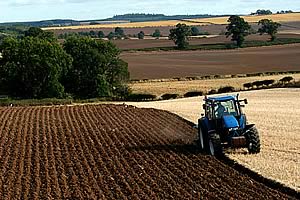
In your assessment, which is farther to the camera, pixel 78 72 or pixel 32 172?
pixel 78 72

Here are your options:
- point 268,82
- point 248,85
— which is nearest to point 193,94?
point 248,85

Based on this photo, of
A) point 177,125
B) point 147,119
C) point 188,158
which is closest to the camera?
point 188,158

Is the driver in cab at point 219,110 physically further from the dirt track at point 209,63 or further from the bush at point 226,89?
the dirt track at point 209,63

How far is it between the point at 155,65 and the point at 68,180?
6229cm

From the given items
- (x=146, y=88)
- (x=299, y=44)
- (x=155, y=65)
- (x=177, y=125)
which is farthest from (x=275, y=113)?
(x=299, y=44)

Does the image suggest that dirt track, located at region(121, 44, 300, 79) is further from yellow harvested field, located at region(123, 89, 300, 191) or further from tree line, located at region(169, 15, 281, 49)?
yellow harvested field, located at region(123, 89, 300, 191)

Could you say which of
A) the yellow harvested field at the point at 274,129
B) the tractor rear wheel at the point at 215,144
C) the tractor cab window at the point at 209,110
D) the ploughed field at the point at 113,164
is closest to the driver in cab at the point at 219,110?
the tractor cab window at the point at 209,110

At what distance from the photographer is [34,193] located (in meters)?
16.1

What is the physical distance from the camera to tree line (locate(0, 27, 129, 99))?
57875mm

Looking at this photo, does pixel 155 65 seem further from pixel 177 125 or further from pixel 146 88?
pixel 177 125

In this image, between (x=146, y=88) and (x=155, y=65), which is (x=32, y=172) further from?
(x=155, y=65)

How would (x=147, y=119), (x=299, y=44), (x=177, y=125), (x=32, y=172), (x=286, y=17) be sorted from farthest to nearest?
1. (x=286, y=17)
2. (x=299, y=44)
3. (x=147, y=119)
4. (x=177, y=125)
5. (x=32, y=172)

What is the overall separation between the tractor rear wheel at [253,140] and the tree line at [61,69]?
38115mm

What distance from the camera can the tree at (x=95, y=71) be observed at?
60000mm
